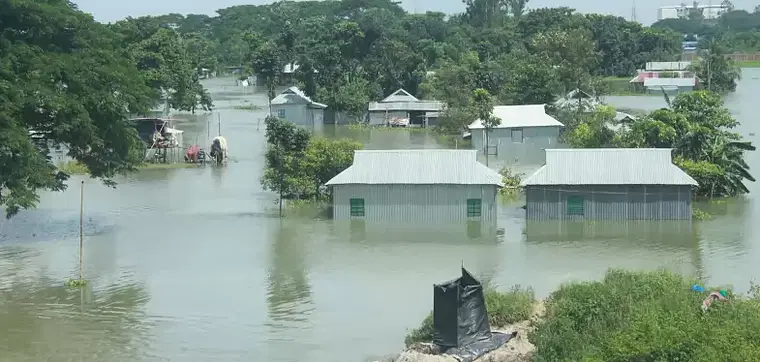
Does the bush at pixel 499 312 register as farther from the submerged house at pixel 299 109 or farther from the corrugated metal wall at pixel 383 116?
the submerged house at pixel 299 109

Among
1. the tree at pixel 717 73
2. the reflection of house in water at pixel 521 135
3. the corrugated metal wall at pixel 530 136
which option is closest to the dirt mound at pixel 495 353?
the reflection of house in water at pixel 521 135

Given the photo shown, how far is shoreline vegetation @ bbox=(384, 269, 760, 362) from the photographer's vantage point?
38.8 ft

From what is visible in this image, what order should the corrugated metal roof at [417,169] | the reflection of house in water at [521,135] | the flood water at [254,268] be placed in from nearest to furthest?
the flood water at [254,268], the corrugated metal roof at [417,169], the reflection of house in water at [521,135]

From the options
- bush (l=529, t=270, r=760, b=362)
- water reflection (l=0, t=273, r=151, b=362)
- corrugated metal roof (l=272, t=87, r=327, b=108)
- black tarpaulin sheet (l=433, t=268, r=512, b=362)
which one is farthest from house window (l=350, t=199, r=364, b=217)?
corrugated metal roof (l=272, t=87, r=327, b=108)

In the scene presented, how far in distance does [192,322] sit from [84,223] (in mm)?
10387

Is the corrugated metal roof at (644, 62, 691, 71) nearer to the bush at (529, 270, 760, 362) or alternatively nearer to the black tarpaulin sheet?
the bush at (529, 270, 760, 362)

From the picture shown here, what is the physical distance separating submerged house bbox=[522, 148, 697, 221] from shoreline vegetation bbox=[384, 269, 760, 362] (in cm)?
859

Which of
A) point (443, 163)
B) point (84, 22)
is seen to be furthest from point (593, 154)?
point (84, 22)

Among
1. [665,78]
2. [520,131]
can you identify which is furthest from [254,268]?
[665,78]

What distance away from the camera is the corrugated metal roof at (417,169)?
26469 millimetres

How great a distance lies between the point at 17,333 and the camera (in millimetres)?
18188

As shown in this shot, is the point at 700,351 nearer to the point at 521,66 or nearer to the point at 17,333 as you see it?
the point at 17,333

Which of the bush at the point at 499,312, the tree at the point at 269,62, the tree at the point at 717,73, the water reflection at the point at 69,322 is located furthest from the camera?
the tree at the point at 269,62

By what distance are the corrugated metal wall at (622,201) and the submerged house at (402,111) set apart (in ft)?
86.9
